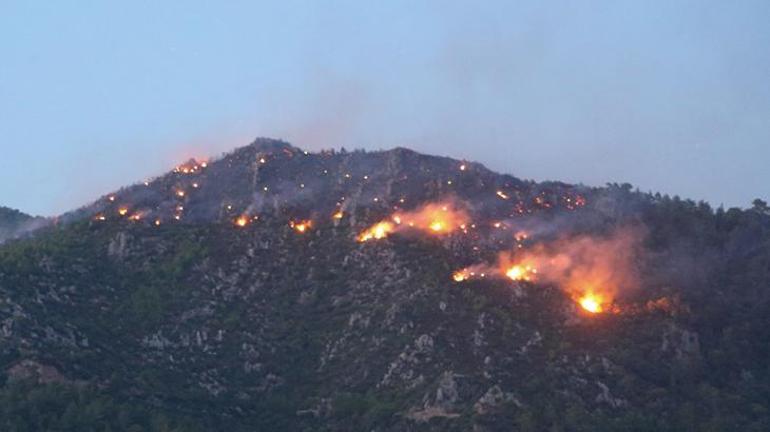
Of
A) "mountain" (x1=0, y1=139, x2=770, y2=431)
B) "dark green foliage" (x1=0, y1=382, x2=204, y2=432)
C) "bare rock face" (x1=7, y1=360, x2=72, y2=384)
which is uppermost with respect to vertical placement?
"mountain" (x1=0, y1=139, x2=770, y2=431)

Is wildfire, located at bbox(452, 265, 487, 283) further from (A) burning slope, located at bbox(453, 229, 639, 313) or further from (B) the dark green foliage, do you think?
(B) the dark green foliage

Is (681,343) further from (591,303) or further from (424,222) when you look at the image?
(424,222)

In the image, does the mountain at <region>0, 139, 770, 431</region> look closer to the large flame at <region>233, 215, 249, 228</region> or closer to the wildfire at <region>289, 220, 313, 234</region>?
the wildfire at <region>289, 220, 313, 234</region>

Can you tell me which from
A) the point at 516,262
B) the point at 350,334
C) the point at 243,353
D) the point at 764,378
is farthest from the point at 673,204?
the point at 243,353

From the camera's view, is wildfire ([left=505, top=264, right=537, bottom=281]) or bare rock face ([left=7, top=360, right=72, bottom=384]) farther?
wildfire ([left=505, top=264, right=537, bottom=281])

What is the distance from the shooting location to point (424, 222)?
171625 mm

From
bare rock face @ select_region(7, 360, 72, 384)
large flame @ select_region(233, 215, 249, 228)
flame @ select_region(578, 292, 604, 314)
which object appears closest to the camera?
bare rock face @ select_region(7, 360, 72, 384)

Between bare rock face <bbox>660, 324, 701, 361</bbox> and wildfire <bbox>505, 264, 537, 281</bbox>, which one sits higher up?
wildfire <bbox>505, 264, 537, 281</bbox>

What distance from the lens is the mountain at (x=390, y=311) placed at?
128 metres

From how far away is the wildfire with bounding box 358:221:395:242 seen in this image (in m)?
170

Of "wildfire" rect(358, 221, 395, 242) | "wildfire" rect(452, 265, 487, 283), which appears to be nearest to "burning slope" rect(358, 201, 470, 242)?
"wildfire" rect(358, 221, 395, 242)

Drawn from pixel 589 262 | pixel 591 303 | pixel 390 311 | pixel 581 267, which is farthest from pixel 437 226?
pixel 591 303

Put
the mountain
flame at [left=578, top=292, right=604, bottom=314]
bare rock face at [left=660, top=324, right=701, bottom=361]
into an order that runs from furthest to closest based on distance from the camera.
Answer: flame at [left=578, top=292, right=604, bottom=314], bare rock face at [left=660, top=324, right=701, bottom=361], the mountain

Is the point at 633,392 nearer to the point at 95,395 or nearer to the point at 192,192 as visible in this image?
the point at 95,395
